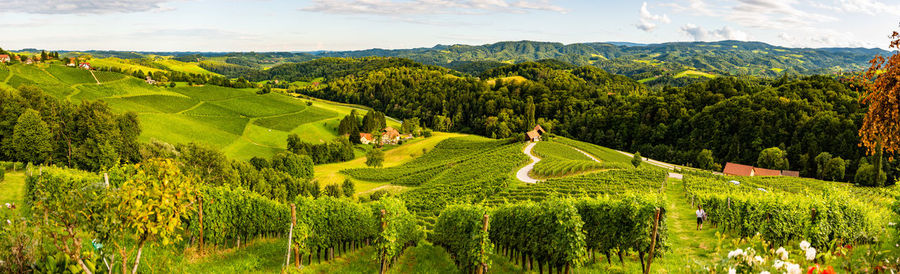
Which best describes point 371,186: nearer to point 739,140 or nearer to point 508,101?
point 739,140

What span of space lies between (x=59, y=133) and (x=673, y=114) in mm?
142974

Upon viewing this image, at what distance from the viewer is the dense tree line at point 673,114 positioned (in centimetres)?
9050

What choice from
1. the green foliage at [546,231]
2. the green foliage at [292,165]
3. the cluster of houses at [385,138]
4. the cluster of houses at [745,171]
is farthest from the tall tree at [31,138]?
the cluster of houses at [745,171]

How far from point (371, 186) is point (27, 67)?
3851 inches

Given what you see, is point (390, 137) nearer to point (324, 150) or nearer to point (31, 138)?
point (324, 150)

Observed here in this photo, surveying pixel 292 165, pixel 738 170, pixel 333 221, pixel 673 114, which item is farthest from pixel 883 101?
pixel 673 114

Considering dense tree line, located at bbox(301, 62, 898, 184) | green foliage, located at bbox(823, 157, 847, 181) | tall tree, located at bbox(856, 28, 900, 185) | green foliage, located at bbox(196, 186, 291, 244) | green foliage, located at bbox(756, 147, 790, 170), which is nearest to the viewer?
tall tree, located at bbox(856, 28, 900, 185)

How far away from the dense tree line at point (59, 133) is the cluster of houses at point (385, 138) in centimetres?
6293

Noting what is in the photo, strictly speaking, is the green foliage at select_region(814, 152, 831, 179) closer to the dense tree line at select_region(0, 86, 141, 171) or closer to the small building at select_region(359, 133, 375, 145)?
the small building at select_region(359, 133, 375, 145)

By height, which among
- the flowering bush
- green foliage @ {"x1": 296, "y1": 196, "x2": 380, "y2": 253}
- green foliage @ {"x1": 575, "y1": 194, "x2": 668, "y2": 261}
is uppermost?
the flowering bush

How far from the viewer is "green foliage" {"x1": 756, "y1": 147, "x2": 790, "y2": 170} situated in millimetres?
82625

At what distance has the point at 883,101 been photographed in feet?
23.5

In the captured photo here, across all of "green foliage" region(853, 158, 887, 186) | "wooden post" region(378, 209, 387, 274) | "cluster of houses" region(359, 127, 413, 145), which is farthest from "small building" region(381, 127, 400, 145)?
"wooden post" region(378, 209, 387, 274)

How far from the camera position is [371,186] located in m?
63.3
